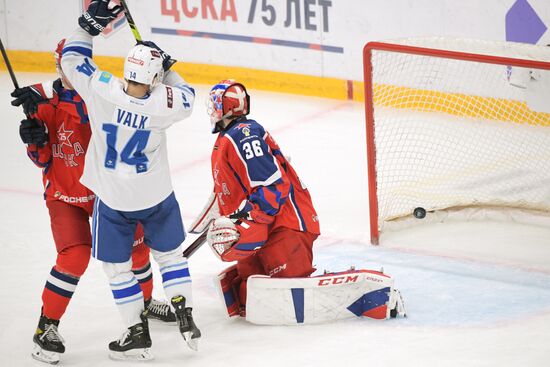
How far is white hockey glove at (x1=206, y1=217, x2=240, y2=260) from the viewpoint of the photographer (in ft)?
13.6

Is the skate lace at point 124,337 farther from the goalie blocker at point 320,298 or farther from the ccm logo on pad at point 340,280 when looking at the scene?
the ccm logo on pad at point 340,280

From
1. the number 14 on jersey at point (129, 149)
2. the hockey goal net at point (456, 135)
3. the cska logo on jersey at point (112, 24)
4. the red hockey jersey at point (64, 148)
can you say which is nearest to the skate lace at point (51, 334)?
the red hockey jersey at point (64, 148)

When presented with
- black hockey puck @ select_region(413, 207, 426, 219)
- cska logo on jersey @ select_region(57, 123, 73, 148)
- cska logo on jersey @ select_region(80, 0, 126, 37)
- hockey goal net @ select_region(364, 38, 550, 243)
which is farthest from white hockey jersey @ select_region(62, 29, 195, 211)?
cska logo on jersey @ select_region(80, 0, 126, 37)

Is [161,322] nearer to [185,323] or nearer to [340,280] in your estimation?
[185,323]

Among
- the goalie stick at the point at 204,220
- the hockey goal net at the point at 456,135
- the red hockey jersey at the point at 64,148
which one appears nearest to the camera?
the red hockey jersey at the point at 64,148

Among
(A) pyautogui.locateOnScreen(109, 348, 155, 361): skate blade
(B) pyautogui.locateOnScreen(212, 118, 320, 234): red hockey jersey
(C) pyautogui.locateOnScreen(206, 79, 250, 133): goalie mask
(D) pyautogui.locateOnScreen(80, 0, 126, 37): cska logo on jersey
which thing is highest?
(D) pyautogui.locateOnScreen(80, 0, 126, 37): cska logo on jersey

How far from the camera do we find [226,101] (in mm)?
4242

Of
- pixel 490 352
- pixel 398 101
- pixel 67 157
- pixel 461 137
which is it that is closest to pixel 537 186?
pixel 461 137

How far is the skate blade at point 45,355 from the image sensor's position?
12.9ft

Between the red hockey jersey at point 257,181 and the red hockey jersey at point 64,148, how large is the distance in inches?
21.7

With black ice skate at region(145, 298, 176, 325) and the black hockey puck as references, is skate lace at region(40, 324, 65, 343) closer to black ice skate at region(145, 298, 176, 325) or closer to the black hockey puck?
black ice skate at region(145, 298, 176, 325)

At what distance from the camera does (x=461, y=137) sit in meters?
5.67

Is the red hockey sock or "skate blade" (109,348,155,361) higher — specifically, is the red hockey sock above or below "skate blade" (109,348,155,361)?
above

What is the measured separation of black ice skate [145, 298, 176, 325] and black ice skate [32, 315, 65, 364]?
1.57 feet
